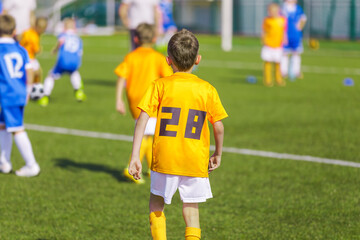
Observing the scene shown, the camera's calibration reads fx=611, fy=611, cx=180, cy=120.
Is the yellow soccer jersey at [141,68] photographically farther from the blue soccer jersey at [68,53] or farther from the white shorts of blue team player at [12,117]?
the blue soccer jersey at [68,53]

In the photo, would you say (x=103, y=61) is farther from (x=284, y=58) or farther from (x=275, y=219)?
(x=275, y=219)

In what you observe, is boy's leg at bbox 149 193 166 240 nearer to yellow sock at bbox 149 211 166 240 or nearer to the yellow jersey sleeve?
yellow sock at bbox 149 211 166 240

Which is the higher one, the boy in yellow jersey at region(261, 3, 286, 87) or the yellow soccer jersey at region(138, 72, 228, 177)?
the yellow soccer jersey at region(138, 72, 228, 177)

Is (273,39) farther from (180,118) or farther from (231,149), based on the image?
(180,118)

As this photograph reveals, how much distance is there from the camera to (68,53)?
38.5 ft

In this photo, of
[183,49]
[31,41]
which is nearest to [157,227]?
[183,49]

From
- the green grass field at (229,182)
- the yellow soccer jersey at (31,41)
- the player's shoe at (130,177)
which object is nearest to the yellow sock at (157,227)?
the green grass field at (229,182)

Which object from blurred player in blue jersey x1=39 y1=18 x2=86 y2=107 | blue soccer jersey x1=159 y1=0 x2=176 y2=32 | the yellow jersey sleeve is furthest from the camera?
blue soccer jersey x1=159 y1=0 x2=176 y2=32

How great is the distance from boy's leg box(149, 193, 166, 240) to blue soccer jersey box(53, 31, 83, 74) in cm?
817

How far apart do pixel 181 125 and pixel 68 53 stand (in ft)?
27.4

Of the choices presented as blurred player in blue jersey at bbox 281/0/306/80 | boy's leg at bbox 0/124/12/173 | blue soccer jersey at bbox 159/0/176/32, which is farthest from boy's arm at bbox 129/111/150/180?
blue soccer jersey at bbox 159/0/176/32

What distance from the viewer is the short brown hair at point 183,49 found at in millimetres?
3740

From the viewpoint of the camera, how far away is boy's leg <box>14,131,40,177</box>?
6316 mm

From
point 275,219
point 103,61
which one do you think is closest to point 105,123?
point 275,219
